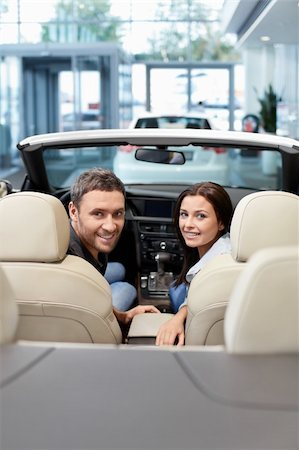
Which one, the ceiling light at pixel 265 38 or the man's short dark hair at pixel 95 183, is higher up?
the ceiling light at pixel 265 38

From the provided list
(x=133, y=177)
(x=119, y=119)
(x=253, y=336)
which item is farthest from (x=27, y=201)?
(x=119, y=119)

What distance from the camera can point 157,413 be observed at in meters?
1.85

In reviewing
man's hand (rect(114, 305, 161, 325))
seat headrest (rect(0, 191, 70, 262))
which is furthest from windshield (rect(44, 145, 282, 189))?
seat headrest (rect(0, 191, 70, 262))

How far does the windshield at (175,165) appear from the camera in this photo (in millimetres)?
4914

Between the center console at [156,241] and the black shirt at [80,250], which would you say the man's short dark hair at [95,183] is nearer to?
the black shirt at [80,250]

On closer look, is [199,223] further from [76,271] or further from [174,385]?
[174,385]

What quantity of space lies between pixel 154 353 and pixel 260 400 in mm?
367

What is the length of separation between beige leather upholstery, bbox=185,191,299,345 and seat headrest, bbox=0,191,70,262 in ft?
1.75

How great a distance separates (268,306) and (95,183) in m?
1.73

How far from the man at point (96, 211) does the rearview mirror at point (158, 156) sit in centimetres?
95

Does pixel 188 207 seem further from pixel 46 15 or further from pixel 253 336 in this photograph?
pixel 46 15

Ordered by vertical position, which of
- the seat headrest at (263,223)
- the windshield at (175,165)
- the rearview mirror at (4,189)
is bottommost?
the windshield at (175,165)

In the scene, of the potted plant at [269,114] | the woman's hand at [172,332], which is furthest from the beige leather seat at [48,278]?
the potted plant at [269,114]

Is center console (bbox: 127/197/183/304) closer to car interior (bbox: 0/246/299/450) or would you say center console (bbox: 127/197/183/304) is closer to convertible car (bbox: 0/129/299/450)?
convertible car (bbox: 0/129/299/450)
